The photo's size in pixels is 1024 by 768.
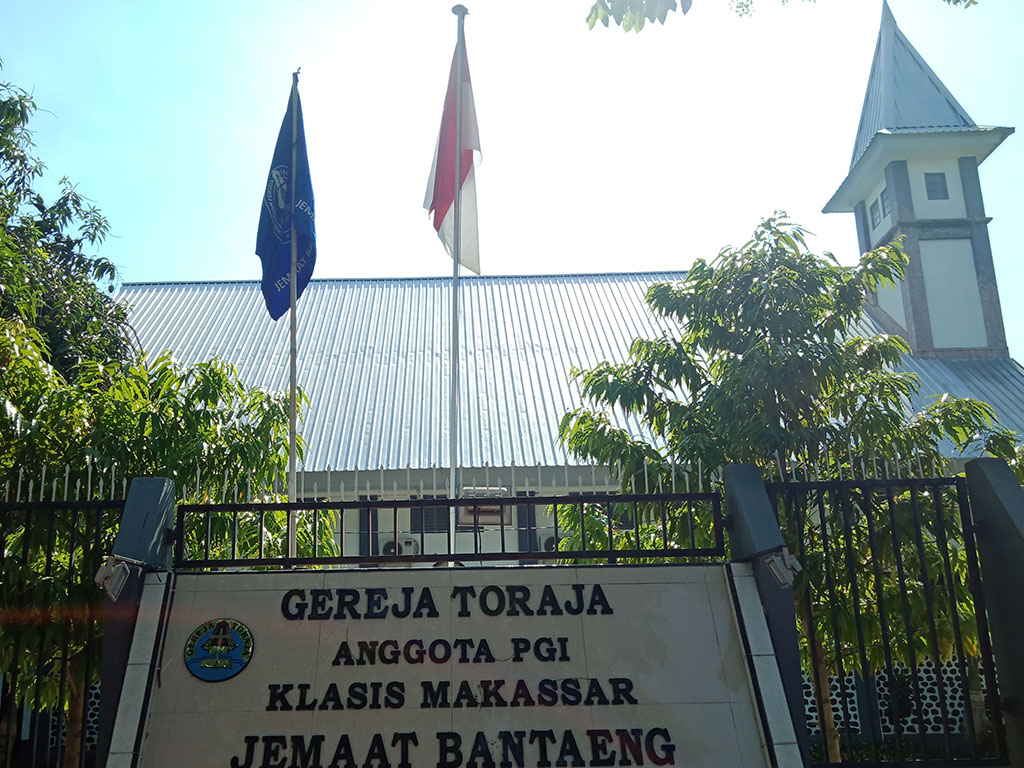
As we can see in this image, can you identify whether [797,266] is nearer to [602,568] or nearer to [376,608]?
[602,568]

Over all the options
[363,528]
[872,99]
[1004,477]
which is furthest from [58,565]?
[872,99]

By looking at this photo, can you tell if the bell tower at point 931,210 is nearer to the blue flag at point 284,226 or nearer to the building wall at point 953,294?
the building wall at point 953,294

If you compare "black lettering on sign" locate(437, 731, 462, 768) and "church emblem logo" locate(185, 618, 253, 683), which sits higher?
"church emblem logo" locate(185, 618, 253, 683)

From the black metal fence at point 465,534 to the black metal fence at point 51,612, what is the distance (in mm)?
660

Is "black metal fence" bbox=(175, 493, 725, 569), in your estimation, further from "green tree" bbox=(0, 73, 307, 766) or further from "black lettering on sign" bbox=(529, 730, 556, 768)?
"black lettering on sign" bbox=(529, 730, 556, 768)

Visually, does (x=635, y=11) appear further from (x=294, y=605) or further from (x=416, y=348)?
(x=416, y=348)

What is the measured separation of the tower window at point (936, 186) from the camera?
19344mm

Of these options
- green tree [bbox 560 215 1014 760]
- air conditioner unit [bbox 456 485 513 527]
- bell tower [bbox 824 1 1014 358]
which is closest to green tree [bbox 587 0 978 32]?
green tree [bbox 560 215 1014 760]

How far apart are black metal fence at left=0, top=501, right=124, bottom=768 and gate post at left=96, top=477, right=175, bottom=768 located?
0.58 ft

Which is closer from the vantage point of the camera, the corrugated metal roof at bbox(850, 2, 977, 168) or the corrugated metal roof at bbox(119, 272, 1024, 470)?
the corrugated metal roof at bbox(119, 272, 1024, 470)

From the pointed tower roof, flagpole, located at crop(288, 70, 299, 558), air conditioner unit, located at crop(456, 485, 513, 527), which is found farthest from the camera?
the pointed tower roof

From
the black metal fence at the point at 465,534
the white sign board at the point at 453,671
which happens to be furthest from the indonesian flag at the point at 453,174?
the white sign board at the point at 453,671

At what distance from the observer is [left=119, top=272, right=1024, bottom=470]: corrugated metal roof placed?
1284 centimetres

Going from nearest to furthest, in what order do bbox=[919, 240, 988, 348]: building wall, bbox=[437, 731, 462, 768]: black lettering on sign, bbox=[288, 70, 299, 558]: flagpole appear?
bbox=[437, 731, 462, 768]: black lettering on sign
bbox=[288, 70, 299, 558]: flagpole
bbox=[919, 240, 988, 348]: building wall
